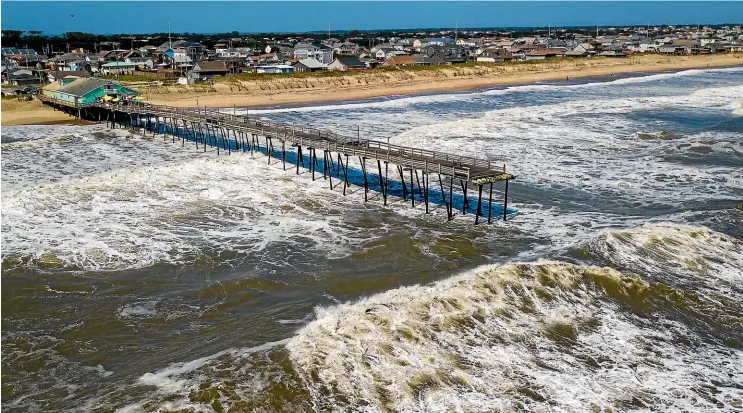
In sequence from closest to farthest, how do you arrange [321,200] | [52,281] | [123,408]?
[123,408] → [52,281] → [321,200]

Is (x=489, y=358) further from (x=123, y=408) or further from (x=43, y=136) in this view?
(x=43, y=136)

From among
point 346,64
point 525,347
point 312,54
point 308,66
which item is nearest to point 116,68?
point 308,66

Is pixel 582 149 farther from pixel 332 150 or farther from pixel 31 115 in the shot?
pixel 31 115

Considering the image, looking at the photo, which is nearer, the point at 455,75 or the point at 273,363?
the point at 273,363

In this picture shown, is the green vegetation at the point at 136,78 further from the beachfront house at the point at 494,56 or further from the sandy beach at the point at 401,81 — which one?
the beachfront house at the point at 494,56

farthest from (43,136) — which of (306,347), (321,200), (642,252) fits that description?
(642,252)

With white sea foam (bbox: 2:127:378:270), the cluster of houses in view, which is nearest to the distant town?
the cluster of houses

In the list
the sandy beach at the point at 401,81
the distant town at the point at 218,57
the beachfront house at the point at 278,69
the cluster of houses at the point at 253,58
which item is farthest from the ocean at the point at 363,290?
the beachfront house at the point at 278,69
